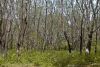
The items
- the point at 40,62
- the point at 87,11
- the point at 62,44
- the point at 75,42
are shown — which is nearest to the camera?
the point at 40,62

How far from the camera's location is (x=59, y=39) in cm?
5053

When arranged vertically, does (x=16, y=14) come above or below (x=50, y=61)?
above

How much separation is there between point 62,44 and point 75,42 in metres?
9.25

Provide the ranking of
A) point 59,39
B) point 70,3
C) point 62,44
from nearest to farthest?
point 70,3 → point 59,39 → point 62,44

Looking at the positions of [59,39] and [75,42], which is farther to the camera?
[59,39]

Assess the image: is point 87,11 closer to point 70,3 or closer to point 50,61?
point 50,61

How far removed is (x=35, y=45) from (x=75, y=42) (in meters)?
10.3

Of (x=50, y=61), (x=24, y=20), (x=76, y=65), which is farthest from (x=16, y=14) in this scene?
(x=76, y=65)

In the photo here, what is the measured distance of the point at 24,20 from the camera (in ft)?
82.3

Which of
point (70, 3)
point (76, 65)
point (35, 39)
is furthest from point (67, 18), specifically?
point (76, 65)

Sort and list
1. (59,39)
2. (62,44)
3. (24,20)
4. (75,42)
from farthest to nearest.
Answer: (62,44) < (59,39) < (75,42) < (24,20)

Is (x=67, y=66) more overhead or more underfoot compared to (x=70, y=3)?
more underfoot

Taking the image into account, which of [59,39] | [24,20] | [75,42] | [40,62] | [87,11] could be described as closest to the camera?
[40,62]

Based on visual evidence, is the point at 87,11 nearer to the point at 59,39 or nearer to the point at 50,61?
the point at 50,61
